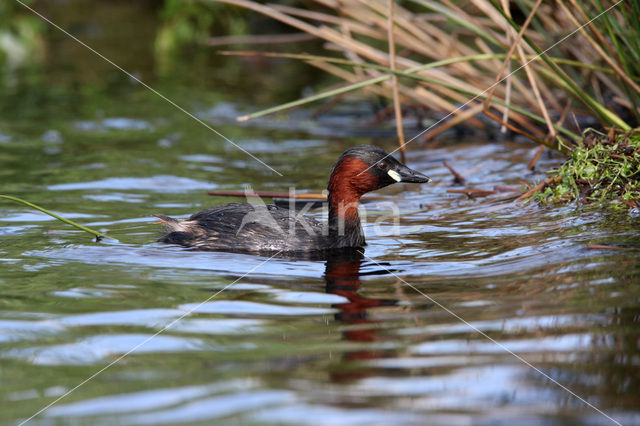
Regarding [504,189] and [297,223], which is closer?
[297,223]

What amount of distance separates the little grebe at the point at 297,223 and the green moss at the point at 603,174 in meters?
1.07

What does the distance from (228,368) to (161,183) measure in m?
4.92

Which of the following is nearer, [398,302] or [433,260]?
[398,302]

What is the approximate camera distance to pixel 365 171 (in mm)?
6055

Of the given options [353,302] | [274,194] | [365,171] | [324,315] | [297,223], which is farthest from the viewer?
[274,194]

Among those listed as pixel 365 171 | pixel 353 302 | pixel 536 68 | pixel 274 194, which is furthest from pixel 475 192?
pixel 353 302

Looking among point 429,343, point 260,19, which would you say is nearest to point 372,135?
point 429,343

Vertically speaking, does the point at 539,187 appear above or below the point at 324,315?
above

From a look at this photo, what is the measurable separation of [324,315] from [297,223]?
1809 mm

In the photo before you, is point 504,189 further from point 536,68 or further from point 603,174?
point 603,174

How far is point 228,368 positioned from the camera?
3396 millimetres

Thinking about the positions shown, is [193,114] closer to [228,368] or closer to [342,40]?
[342,40]

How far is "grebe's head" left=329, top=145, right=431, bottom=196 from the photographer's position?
19.8 feet

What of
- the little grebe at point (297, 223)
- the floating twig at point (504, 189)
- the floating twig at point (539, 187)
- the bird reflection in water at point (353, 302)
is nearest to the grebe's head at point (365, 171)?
the little grebe at point (297, 223)
